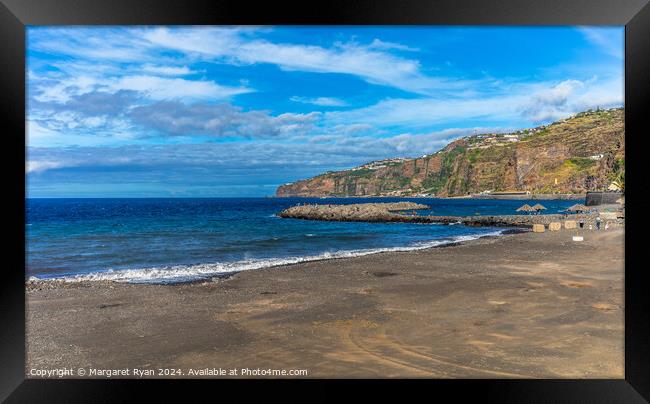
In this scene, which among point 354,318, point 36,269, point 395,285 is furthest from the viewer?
point 36,269

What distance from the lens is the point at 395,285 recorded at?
29.6 feet

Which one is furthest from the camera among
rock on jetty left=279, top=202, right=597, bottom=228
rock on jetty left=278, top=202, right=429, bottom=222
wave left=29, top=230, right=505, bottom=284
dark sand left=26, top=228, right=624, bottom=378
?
rock on jetty left=278, top=202, right=429, bottom=222

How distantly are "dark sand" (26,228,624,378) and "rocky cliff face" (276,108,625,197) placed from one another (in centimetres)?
8004

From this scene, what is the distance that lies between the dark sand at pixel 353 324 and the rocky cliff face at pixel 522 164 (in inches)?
3151

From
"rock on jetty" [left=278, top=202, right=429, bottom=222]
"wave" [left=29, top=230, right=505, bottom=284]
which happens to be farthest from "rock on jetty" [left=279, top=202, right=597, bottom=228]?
"wave" [left=29, top=230, right=505, bottom=284]

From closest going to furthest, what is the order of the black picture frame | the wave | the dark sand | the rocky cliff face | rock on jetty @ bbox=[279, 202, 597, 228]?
the black picture frame
the dark sand
the wave
rock on jetty @ bbox=[279, 202, 597, 228]
the rocky cliff face

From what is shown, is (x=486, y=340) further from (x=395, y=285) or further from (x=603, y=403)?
(x=395, y=285)

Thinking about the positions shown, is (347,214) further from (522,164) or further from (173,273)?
(522,164)

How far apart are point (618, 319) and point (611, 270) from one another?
538 cm

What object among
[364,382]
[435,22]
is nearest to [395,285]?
[364,382]

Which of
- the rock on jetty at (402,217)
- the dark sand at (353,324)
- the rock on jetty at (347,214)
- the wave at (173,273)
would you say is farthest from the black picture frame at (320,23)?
the rock on jetty at (347,214)

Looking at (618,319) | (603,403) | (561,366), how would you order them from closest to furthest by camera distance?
(603,403) < (561,366) < (618,319)

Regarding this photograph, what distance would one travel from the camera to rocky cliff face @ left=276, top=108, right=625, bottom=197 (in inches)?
3499

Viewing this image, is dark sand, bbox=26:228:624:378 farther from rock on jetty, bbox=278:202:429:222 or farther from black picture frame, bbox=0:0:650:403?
rock on jetty, bbox=278:202:429:222
